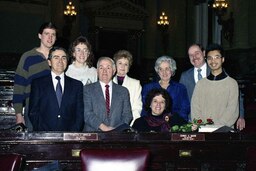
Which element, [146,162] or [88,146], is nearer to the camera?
[146,162]

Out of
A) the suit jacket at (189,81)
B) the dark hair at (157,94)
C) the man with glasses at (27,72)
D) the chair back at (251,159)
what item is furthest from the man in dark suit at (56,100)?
the chair back at (251,159)

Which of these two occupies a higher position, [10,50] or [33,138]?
[10,50]

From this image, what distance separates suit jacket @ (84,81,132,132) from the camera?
4.20 meters

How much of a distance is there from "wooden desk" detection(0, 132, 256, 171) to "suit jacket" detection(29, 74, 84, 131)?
21.9 inches

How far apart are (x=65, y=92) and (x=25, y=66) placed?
66 cm

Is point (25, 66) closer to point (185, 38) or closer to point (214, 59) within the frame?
point (214, 59)

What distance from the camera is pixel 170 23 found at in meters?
16.6

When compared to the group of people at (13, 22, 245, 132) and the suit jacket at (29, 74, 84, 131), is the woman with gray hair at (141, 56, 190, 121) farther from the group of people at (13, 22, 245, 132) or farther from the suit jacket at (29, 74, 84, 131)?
the suit jacket at (29, 74, 84, 131)

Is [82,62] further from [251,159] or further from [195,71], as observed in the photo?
[251,159]

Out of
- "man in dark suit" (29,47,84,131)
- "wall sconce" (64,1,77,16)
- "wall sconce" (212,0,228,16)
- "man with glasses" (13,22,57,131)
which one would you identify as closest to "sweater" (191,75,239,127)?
"man in dark suit" (29,47,84,131)

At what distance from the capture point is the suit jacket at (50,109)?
3.97m

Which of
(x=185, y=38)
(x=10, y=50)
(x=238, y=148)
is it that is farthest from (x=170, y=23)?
(x=238, y=148)

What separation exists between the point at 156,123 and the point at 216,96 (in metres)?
0.79

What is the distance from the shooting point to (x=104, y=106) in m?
4.23
